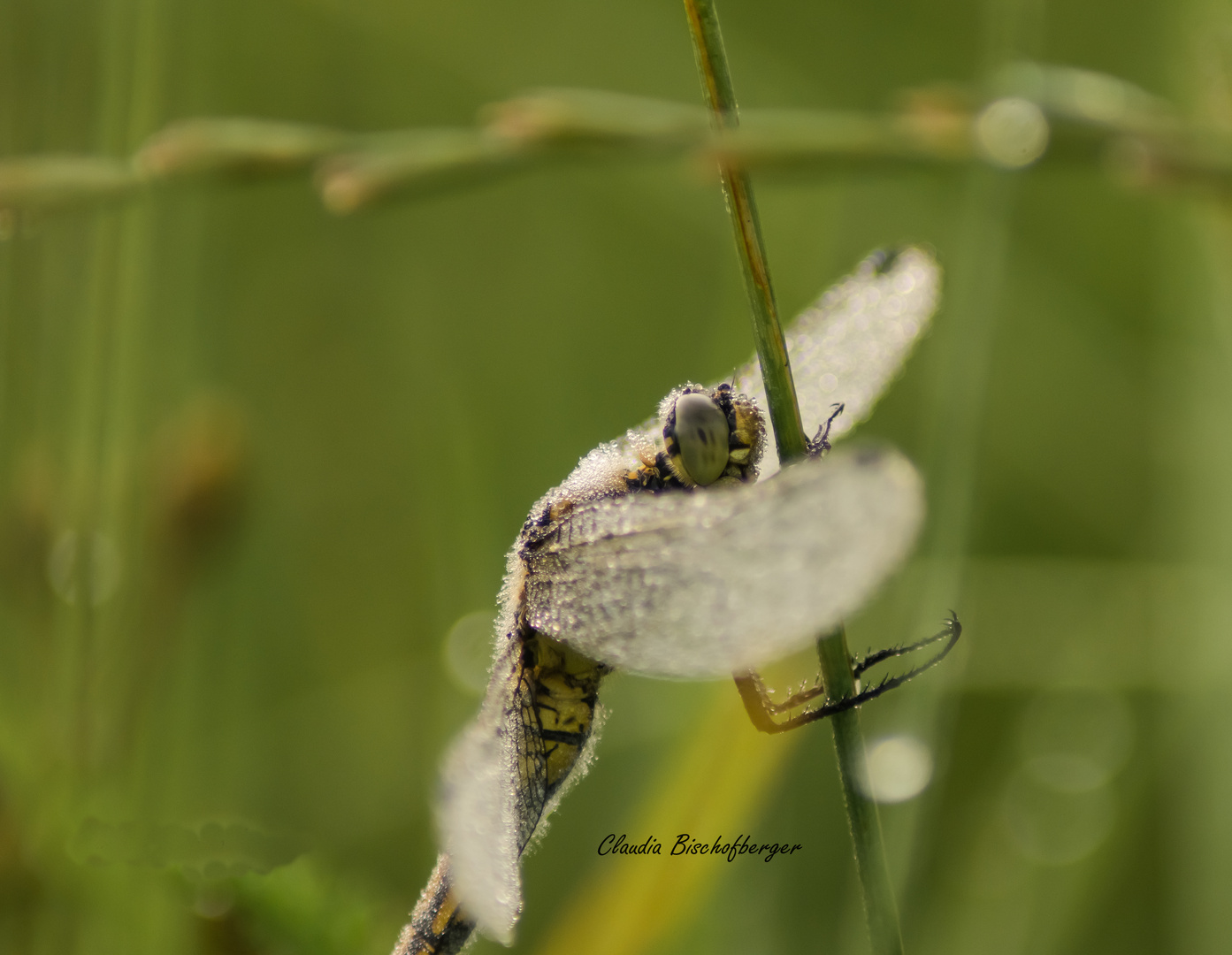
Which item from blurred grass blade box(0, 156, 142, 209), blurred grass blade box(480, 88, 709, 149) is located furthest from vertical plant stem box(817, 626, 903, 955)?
blurred grass blade box(0, 156, 142, 209)

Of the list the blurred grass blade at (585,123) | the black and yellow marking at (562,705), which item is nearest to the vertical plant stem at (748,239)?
the blurred grass blade at (585,123)

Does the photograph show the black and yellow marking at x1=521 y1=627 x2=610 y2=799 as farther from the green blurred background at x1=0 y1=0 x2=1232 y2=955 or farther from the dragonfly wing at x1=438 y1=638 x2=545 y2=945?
the green blurred background at x1=0 y1=0 x2=1232 y2=955

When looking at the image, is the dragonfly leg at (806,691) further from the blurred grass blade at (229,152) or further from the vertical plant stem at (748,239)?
the blurred grass blade at (229,152)

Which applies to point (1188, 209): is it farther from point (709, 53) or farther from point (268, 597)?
point (268, 597)

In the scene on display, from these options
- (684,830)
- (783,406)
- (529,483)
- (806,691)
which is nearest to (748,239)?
(783,406)

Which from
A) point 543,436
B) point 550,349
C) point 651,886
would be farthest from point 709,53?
point 550,349

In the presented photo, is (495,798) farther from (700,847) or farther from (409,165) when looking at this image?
(409,165)
